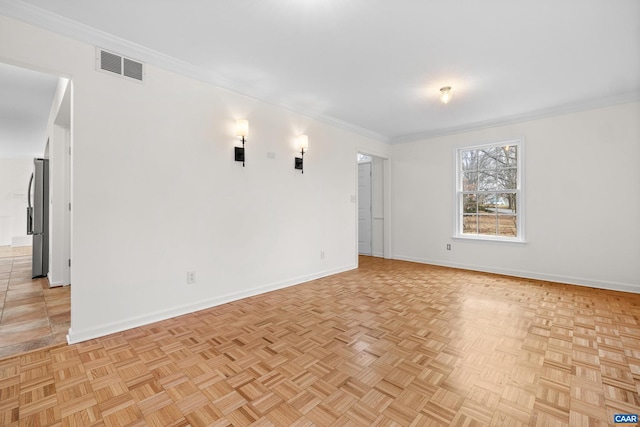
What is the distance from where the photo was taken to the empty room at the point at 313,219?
1.74m

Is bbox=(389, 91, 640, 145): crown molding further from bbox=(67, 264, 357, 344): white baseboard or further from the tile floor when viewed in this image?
the tile floor

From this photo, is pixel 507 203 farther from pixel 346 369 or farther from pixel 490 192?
pixel 346 369

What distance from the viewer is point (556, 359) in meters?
2.06

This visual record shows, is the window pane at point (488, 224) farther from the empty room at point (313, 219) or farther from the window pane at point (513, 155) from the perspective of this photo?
the window pane at point (513, 155)

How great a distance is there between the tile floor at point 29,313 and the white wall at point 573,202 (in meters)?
5.57

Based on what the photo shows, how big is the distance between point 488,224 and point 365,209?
2577 millimetres

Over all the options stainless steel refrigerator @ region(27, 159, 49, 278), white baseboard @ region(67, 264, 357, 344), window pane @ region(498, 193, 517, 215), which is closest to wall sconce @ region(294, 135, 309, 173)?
white baseboard @ region(67, 264, 357, 344)

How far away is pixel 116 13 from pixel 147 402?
2.75 metres

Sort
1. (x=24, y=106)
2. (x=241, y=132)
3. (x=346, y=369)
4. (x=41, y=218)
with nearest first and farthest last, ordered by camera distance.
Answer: (x=346, y=369)
(x=241, y=132)
(x=24, y=106)
(x=41, y=218)

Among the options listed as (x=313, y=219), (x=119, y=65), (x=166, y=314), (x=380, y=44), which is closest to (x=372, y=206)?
(x=313, y=219)

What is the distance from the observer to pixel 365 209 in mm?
6738

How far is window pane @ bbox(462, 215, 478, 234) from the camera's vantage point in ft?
16.9

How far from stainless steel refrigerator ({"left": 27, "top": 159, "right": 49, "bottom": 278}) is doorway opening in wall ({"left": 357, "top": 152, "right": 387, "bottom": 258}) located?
18.1 ft

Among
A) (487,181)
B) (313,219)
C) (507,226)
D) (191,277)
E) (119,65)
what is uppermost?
(119,65)
